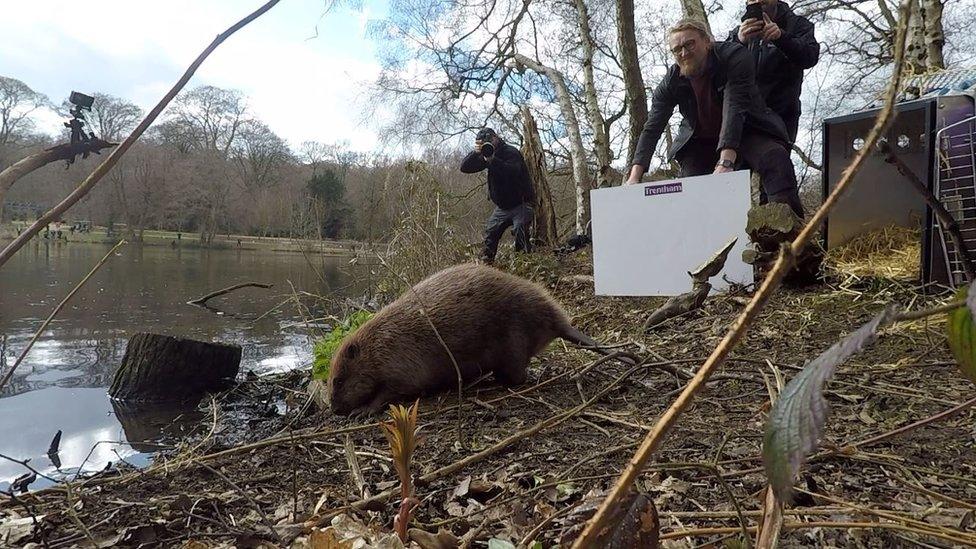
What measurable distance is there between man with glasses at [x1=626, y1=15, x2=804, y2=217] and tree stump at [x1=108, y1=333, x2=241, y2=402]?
4.91 m

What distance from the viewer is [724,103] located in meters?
4.85

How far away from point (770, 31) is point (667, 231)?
6.24ft

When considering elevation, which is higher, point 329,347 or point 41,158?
point 41,158

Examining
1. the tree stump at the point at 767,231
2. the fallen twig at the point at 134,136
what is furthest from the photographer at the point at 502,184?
the fallen twig at the point at 134,136

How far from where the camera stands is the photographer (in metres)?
10.3

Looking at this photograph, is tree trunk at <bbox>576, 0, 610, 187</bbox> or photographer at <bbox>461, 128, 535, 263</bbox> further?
tree trunk at <bbox>576, 0, 610, 187</bbox>

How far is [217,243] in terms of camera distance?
25953mm

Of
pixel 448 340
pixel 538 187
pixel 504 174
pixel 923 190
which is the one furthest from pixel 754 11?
pixel 538 187

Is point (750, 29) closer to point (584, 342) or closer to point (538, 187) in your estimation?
point (584, 342)

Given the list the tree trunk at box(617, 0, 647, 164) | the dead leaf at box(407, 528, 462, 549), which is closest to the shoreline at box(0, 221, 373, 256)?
the tree trunk at box(617, 0, 647, 164)

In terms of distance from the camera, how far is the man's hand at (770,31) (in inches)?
195

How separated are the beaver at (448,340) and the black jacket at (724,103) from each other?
2.26 metres

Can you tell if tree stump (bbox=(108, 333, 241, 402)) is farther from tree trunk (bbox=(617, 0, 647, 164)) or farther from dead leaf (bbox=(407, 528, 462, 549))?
tree trunk (bbox=(617, 0, 647, 164))

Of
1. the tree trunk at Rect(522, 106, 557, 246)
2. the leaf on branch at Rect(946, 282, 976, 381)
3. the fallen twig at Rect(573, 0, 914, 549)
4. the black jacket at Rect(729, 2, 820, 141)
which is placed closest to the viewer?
the fallen twig at Rect(573, 0, 914, 549)
